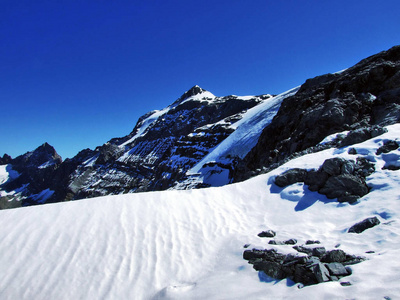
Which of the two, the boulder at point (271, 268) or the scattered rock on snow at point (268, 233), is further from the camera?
the scattered rock on snow at point (268, 233)

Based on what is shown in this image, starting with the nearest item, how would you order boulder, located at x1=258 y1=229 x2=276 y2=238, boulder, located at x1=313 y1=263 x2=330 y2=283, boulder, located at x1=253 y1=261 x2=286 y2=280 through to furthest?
boulder, located at x1=313 y1=263 x2=330 y2=283 → boulder, located at x1=253 y1=261 x2=286 y2=280 → boulder, located at x1=258 y1=229 x2=276 y2=238

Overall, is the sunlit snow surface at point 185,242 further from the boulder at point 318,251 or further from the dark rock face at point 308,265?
the boulder at point 318,251

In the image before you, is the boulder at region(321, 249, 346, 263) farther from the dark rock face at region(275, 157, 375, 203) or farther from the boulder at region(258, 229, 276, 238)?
the dark rock face at region(275, 157, 375, 203)

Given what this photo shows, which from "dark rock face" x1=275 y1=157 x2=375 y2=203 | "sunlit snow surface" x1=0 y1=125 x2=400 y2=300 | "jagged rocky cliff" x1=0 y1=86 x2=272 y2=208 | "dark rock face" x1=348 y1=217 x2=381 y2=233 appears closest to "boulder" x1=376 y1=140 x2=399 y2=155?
"sunlit snow surface" x1=0 y1=125 x2=400 y2=300

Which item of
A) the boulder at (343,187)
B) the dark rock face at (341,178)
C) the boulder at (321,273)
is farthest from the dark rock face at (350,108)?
the boulder at (321,273)

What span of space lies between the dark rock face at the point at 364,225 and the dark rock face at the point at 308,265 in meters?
1.66

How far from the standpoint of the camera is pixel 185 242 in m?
8.02

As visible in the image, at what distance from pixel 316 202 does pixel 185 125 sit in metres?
121

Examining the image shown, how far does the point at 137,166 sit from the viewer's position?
11538cm

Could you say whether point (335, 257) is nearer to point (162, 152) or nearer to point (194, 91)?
point (162, 152)

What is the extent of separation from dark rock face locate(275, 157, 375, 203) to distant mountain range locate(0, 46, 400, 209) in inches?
135

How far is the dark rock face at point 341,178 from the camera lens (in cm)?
901

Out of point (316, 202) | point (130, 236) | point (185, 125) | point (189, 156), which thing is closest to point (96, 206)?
point (130, 236)

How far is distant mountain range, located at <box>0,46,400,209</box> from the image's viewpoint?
723 inches
